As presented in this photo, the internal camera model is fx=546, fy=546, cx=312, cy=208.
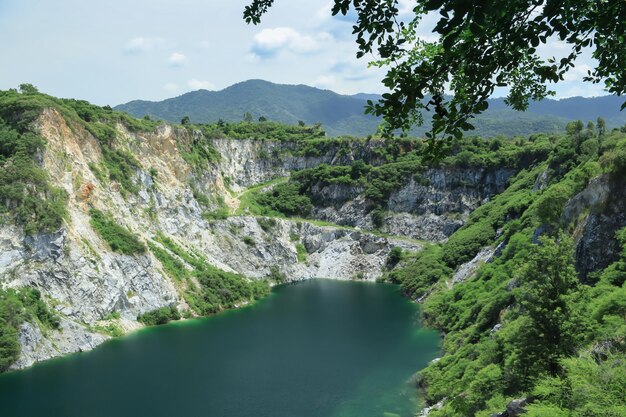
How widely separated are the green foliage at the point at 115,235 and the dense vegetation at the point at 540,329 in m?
35.5

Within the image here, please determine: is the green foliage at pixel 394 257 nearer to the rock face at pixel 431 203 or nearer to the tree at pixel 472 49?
the rock face at pixel 431 203

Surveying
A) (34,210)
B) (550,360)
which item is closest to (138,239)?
(34,210)

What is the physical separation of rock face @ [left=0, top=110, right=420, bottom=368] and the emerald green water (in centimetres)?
470

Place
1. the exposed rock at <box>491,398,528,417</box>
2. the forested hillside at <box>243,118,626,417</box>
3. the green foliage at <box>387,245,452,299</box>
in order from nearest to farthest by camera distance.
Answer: the forested hillside at <box>243,118,626,417</box> < the exposed rock at <box>491,398,528,417</box> < the green foliage at <box>387,245,452,299</box>

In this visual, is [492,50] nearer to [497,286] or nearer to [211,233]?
[497,286]

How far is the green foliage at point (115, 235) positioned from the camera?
65188mm

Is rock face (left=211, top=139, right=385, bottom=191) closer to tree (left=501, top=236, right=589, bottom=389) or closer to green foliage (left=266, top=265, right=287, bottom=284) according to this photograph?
green foliage (left=266, top=265, right=287, bottom=284)

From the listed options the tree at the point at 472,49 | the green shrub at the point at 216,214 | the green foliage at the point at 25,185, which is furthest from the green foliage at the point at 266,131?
the tree at the point at 472,49

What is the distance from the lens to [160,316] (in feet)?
210

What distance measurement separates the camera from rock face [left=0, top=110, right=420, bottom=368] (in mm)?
55156

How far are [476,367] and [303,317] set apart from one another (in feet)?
115

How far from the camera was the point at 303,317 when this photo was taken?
217ft

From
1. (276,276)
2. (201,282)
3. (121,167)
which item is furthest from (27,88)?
(276,276)

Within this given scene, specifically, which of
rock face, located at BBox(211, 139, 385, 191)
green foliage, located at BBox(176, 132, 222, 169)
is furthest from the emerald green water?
rock face, located at BBox(211, 139, 385, 191)
